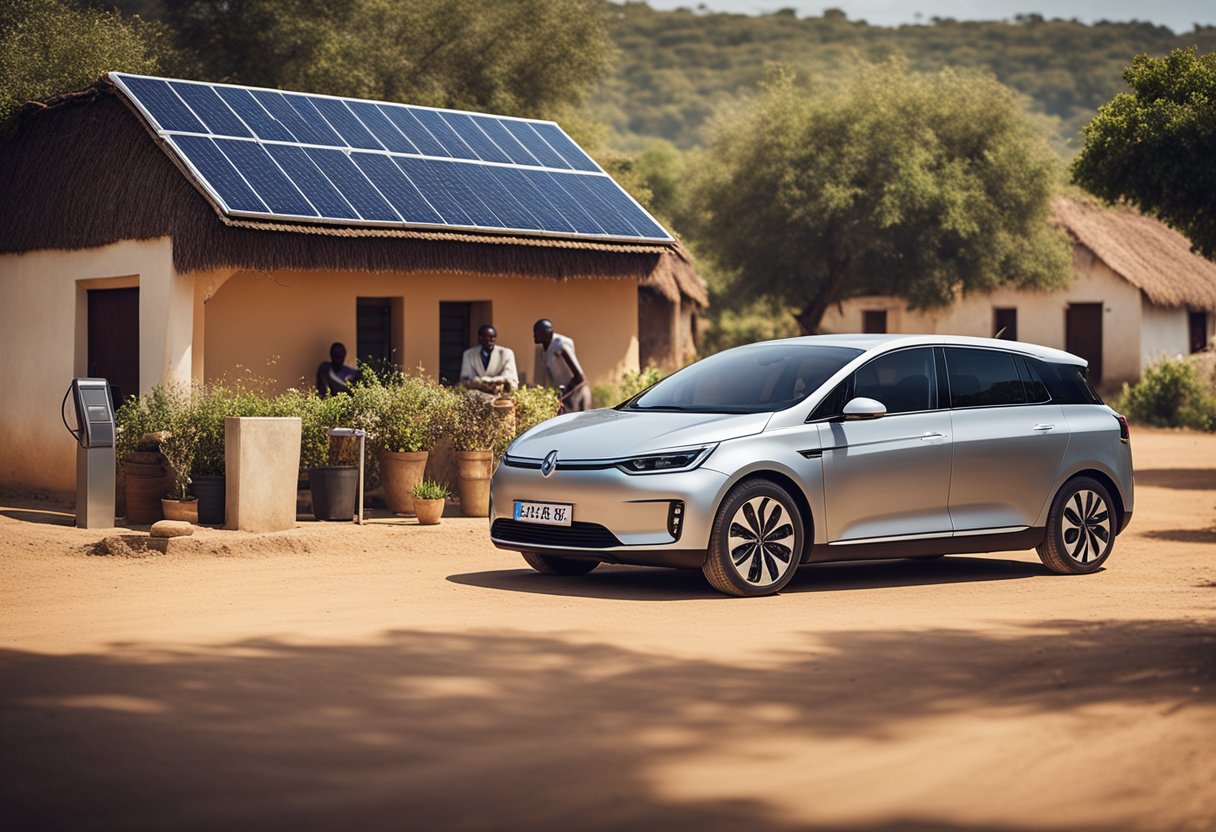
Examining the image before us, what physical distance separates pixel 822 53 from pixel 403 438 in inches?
6477

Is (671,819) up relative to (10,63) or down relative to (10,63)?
down

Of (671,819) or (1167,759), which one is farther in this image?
(1167,759)

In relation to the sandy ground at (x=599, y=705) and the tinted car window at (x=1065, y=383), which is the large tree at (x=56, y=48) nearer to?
the sandy ground at (x=599, y=705)

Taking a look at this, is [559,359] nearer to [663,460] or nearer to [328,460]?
[328,460]

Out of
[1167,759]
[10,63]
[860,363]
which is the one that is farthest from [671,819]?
[10,63]

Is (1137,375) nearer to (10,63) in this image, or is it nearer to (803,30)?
(10,63)

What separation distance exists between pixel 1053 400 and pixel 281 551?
6372 millimetres

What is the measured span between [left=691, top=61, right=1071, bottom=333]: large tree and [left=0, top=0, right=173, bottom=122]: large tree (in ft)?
60.6

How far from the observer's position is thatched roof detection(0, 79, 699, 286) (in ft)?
55.4

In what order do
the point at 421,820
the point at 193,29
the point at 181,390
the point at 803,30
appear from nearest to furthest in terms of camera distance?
1. the point at 421,820
2. the point at 181,390
3. the point at 193,29
4. the point at 803,30

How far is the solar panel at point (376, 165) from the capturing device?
690 inches

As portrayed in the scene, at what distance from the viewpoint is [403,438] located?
16.2 metres

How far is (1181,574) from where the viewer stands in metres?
13.0

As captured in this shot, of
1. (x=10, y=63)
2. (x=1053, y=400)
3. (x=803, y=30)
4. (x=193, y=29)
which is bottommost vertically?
(x=1053, y=400)
